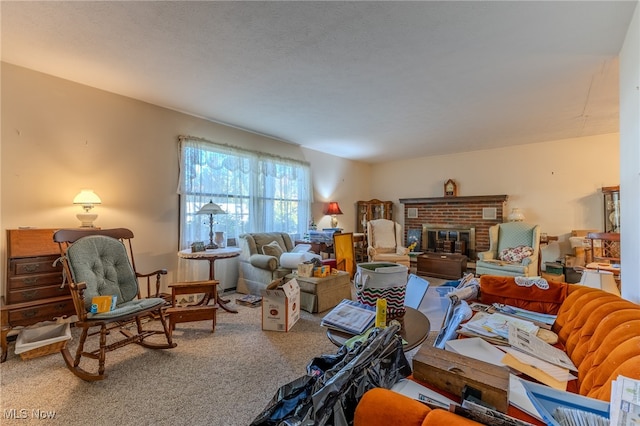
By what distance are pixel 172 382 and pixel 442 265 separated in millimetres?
4428

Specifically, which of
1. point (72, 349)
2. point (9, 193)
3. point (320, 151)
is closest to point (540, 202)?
point (320, 151)

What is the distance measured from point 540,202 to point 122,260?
6.40 m

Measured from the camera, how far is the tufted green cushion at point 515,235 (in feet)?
14.6

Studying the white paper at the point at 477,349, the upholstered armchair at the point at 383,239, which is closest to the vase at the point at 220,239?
the upholstered armchair at the point at 383,239

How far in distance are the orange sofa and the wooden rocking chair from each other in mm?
2042

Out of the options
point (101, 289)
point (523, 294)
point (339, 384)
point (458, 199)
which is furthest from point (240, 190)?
point (458, 199)

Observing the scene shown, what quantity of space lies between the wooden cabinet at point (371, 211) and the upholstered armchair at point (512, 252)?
7.73 feet

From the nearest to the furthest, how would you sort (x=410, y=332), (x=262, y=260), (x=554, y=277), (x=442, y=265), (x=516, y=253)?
(x=410, y=332)
(x=262, y=260)
(x=516, y=253)
(x=554, y=277)
(x=442, y=265)

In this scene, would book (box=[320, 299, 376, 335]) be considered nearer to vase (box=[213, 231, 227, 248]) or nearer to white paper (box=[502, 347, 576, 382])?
white paper (box=[502, 347, 576, 382])

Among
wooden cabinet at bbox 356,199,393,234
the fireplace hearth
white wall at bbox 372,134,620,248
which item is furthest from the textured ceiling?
wooden cabinet at bbox 356,199,393,234

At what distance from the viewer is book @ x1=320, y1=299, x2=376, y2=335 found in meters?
1.37

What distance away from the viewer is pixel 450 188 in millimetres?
6035

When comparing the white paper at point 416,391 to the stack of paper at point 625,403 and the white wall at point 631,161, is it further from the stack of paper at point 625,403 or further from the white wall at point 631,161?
the white wall at point 631,161

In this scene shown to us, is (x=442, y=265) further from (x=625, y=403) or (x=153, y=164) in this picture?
(x=153, y=164)
